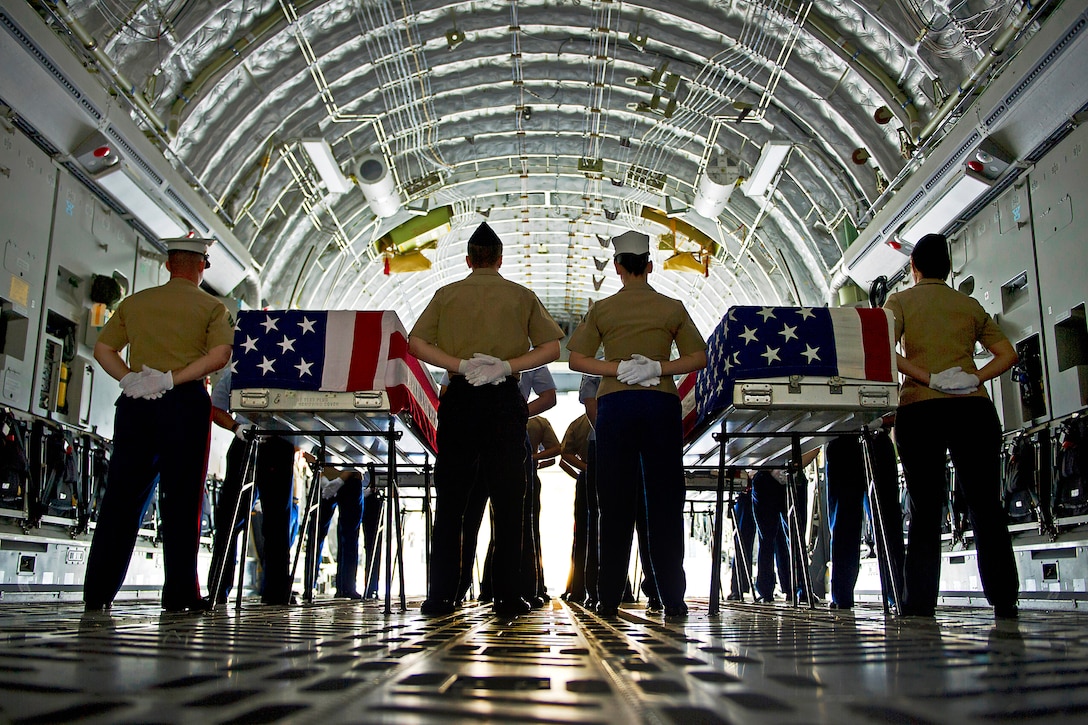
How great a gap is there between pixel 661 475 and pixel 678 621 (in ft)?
2.67

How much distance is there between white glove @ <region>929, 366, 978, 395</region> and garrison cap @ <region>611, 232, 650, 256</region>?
158 cm

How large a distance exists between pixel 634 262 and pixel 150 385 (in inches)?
99.0

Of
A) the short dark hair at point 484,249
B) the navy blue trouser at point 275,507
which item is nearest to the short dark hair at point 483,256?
the short dark hair at point 484,249

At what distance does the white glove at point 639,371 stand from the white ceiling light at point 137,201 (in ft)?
21.8

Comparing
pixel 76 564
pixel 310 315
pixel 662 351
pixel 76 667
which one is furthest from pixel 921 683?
pixel 76 564

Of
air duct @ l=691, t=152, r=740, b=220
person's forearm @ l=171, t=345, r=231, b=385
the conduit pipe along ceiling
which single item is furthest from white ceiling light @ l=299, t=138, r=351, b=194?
person's forearm @ l=171, t=345, r=231, b=385

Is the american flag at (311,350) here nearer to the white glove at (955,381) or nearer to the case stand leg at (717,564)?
the case stand leg at (717,564)

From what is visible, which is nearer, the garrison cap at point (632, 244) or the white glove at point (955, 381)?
the white glove at point (955, 381)

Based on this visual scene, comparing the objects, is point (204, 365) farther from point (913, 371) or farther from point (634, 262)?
point (913, 371)

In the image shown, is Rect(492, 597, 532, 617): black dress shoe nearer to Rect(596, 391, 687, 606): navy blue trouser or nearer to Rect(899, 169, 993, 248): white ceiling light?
Rect(596, 391, 687, 606): navy blue trouser

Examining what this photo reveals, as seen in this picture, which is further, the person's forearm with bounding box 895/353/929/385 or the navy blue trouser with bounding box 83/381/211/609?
the person's forearm with bounding box 895/353/929/385

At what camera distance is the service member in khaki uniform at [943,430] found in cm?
438

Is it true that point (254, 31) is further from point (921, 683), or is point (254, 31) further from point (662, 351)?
point (921, 683)

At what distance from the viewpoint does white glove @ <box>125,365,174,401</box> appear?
4531 mm
